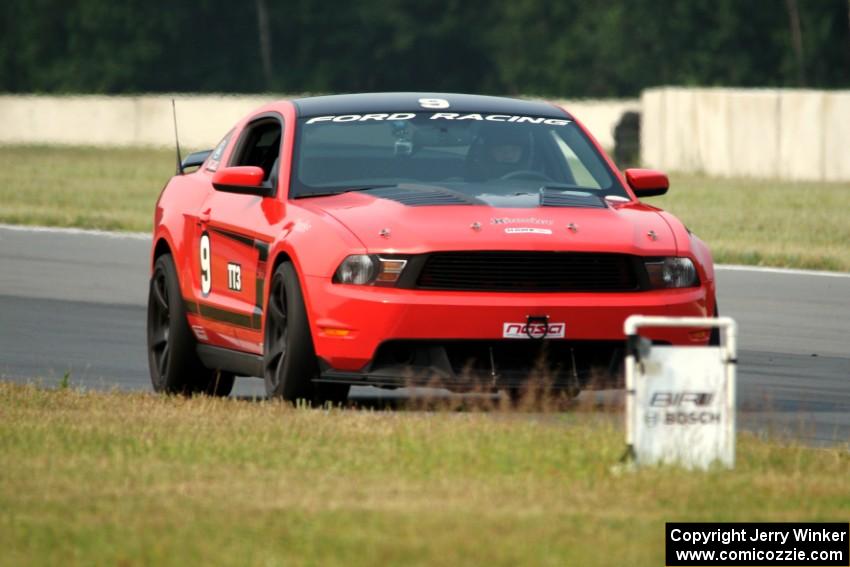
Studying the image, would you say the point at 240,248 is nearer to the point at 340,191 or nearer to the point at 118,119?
the point at 340,191

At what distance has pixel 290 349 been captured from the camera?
9.73 metres

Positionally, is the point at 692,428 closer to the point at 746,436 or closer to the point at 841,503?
the point at 841,503

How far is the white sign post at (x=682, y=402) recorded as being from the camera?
7.66 meters

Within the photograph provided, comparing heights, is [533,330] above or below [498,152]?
below

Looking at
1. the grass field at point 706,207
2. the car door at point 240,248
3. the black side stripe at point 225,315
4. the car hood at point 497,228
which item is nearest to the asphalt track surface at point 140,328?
the black side stripe at point 225,315

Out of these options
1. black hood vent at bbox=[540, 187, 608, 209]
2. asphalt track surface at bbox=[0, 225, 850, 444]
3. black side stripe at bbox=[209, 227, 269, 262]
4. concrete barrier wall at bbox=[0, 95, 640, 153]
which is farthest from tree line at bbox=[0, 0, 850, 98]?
black hood vent at bbox=[540, 187, 608, 209]

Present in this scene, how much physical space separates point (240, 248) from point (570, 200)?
164 cm

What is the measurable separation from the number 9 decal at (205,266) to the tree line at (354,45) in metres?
63.6

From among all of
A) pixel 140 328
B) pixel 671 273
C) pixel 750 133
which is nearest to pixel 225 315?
pixel 671 273

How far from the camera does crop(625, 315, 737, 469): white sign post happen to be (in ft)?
25.1

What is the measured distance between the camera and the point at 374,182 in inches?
420

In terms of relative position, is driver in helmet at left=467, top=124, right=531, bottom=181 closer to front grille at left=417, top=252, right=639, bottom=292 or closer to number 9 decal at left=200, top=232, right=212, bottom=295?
front grille at left=417, top=252, right=639, bottom=292

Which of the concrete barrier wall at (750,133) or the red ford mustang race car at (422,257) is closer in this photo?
the red ford mustang race car at (422,257)

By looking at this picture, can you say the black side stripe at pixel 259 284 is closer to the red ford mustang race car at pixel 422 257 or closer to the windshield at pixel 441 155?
the red ford mustang race car at pixel 422 257
